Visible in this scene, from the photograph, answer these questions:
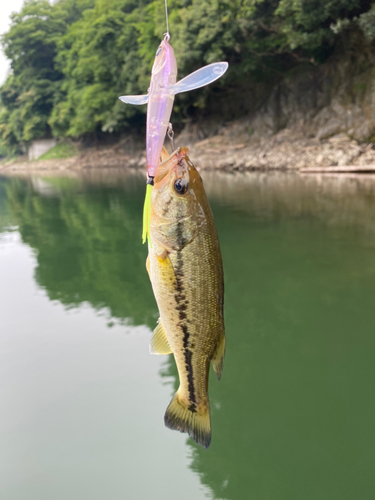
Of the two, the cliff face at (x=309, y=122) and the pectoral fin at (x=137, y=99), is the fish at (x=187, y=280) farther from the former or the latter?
the cliff face at (x=309, y=122)

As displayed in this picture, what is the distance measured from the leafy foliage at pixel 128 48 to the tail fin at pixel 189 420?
21407 mm

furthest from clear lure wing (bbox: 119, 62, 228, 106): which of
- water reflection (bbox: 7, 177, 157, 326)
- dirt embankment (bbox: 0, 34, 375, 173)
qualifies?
dirt embankment (bbox: 0, 34, 375, 173)

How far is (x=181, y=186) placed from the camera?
5.68ft

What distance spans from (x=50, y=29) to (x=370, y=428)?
6096 centimetres

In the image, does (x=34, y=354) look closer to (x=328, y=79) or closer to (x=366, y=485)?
(x=366, y=485)

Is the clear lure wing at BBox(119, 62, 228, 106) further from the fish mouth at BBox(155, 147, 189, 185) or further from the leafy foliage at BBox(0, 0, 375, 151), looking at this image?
the leafy foliage at BBox(0, 0, 375, 151)

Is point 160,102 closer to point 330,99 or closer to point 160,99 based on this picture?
point 160,99

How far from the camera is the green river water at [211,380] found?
3.39 meters

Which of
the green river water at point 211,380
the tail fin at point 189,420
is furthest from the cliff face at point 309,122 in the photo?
the tail fin at point 189,420

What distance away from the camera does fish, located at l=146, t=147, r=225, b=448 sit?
1.75 m

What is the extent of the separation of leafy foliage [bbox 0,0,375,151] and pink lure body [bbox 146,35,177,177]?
21.1m

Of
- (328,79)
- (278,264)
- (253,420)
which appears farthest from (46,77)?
(253,420)

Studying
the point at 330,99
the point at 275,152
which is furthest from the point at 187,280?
the point at 330,99

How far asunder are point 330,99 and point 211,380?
24721 millimetres
